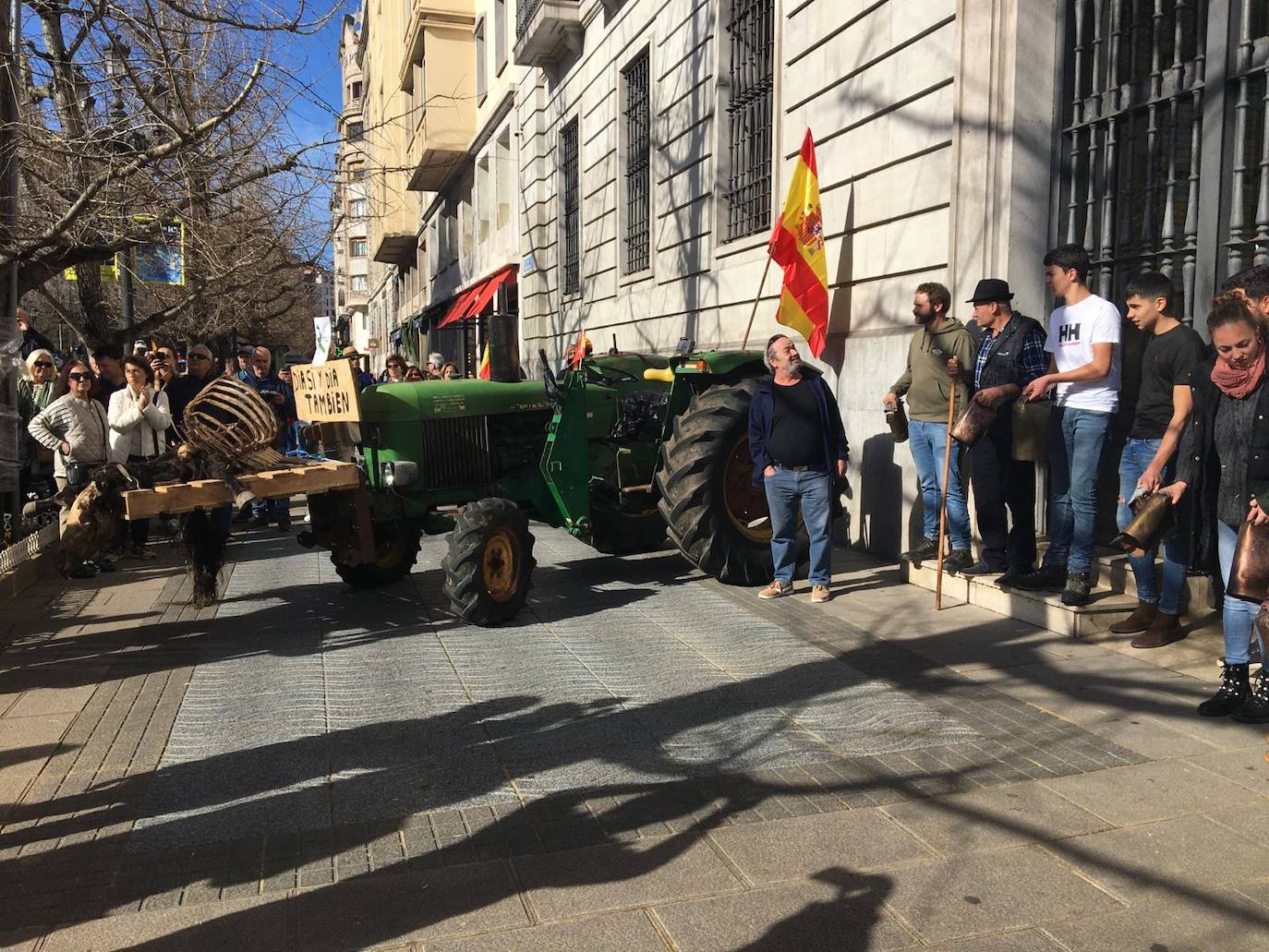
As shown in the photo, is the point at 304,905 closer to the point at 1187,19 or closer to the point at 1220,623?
the point at 1220,623

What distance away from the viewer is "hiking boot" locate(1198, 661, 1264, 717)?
4414 millimetres

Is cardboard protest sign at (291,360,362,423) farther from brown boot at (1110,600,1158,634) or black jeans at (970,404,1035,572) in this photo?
brown boot at (1110,600,1158,634)

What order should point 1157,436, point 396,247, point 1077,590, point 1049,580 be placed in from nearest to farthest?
point 1157,436
point 1077,590
point 1049,580
point 396,247

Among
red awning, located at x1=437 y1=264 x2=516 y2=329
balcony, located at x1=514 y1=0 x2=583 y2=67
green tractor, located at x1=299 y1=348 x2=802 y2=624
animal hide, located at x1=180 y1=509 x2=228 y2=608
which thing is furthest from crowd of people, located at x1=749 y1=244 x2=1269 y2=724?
red awning, located at x1=437 y1=264 x2=516 y2=329

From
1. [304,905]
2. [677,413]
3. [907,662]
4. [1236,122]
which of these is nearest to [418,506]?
[677,413]

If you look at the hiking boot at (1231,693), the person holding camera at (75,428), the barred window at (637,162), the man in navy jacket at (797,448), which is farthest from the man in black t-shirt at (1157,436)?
the barred window at (637,162)

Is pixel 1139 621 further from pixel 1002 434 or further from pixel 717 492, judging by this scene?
pixel 717 492

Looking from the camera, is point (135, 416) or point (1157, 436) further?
point (135, 416)

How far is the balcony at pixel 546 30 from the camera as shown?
16609 millimetres

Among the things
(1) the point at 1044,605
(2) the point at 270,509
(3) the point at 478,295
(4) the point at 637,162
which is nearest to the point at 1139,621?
(1) the point at 1044,605

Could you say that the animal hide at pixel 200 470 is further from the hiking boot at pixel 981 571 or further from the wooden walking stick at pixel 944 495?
the hiking boot at pixel 981 571

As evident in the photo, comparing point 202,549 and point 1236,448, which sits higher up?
point 1236,448

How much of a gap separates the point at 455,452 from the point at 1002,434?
3.62 meters

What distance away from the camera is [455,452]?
6902 mm
